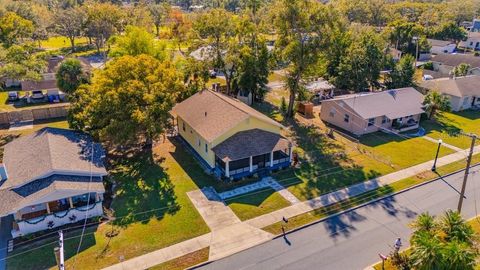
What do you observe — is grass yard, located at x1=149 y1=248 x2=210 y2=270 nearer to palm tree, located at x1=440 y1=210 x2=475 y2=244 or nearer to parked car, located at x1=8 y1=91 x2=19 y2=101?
palm tree, located at x1=440 y1=210 x2=475 y2=244

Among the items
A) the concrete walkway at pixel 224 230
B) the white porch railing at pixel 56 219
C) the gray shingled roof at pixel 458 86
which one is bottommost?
the concrete walkway at pixel 224 230

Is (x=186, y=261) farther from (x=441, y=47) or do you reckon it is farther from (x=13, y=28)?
(x=441, y=47)

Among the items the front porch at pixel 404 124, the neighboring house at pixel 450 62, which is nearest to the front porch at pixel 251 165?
the front porch at pixel 404 124

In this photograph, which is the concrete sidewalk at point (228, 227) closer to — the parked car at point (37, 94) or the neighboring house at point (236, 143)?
the neighboring house at point (236, 143)

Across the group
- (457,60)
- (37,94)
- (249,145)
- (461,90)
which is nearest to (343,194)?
(249,145)

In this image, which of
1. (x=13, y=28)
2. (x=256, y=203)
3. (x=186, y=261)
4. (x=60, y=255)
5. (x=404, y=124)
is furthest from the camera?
(x=13, y=28)

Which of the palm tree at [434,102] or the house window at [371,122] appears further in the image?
the palm tree at [434,102]
